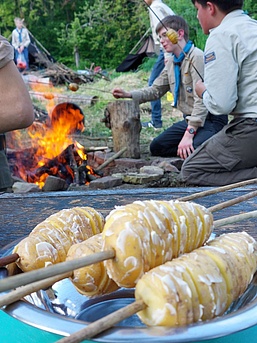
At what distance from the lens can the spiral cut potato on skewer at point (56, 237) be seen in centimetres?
90

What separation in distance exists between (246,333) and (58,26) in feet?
72.3

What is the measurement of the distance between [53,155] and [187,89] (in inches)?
64.5

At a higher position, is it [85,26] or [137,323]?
[137,323]

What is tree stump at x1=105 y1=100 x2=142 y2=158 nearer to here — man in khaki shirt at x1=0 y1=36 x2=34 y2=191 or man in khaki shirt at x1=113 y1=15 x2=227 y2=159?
man in khaki shirt at x1=113 y1=15 x2=227 y2=159

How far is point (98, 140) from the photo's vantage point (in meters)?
7.14

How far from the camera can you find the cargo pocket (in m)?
3.70

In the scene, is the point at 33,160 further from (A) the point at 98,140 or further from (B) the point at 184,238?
(B) the point at 184,238

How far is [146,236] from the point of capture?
786 millimetres

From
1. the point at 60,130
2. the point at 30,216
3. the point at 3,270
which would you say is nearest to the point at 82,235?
the point at 3,270

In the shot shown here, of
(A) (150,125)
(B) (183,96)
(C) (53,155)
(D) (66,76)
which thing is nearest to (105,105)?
(A) (150,125)

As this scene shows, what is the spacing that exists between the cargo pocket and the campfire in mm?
1526

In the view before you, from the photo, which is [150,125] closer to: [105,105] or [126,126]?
[105,105]

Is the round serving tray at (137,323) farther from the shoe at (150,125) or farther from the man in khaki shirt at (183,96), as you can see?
the shoe at (150,125)

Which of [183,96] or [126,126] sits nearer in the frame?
[183,96]
